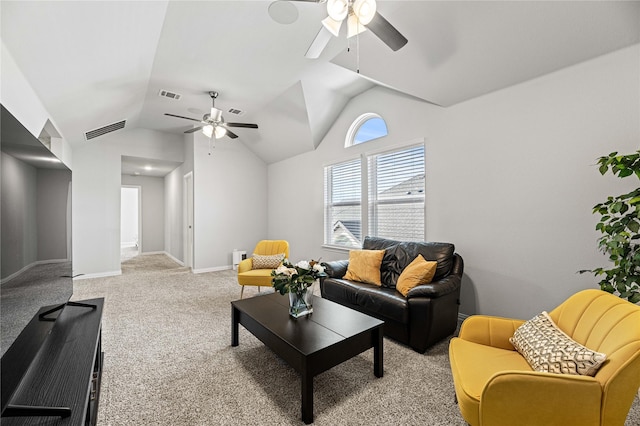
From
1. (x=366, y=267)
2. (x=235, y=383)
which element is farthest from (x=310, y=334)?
(x=366, y=267)

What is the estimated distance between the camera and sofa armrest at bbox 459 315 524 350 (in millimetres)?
1821

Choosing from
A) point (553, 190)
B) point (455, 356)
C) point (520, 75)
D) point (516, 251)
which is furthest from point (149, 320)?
point (520, 75)

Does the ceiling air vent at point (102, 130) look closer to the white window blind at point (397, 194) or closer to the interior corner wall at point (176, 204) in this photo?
the interior corner wall at point (176, 204)

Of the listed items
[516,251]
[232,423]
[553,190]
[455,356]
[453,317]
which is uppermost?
[553,190]

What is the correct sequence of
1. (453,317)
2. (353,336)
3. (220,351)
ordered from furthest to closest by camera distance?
(453,317), (220,351), (353,336)

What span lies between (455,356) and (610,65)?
8.75ft

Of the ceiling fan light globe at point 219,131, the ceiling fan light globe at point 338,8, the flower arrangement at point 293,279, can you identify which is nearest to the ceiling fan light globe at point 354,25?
the ceiling fan light globe at point 338,8

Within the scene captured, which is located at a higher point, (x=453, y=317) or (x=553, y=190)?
(x=553, y=190)

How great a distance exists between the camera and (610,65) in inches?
89.7

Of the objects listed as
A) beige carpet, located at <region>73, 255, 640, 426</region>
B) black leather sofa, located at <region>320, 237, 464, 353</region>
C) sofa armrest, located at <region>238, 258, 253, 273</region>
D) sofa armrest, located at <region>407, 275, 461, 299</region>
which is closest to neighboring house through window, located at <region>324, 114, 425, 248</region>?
black leather sofa, located at <region>320, 237, 464, 353</region>

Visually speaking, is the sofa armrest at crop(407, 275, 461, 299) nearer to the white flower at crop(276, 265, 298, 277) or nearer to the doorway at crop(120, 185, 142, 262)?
the white flower at crop(276, 265, 298, 277)

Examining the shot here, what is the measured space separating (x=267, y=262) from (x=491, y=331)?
3068mm

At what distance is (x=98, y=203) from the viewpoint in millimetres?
5535

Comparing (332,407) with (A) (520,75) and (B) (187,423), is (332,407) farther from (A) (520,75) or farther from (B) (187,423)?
(A) (520,75)
